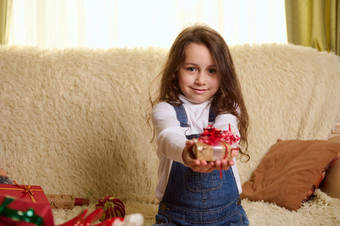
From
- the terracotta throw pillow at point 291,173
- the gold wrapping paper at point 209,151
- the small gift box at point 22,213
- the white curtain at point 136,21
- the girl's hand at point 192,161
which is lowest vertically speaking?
the terracotta throw pillow at point 291,173

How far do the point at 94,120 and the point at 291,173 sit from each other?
834mm

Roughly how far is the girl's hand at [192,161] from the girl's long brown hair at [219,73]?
0.34 metres

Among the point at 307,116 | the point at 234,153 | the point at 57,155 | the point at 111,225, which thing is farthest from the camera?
the point at 307,116

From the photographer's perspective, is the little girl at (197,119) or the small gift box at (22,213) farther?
the little girl at (197,119)

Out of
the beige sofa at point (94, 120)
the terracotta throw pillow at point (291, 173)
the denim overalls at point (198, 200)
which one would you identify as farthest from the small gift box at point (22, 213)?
the terracotta throw pillow at point (291, 173)

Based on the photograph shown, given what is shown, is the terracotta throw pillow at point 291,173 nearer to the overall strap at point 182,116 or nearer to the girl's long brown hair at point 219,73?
the girl's long brown hair at point 219,73

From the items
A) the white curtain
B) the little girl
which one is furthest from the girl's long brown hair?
the white curtain

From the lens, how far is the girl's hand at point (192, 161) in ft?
3.04

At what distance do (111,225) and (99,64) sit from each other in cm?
109

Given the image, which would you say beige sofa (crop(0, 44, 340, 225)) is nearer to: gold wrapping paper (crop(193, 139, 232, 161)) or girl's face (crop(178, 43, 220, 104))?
girl's face (crop(178, 43, 220, 104))

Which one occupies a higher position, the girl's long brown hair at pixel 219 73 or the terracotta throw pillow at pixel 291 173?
the girl's long brown hair at pixel 219 73

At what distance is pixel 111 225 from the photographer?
0.80 m

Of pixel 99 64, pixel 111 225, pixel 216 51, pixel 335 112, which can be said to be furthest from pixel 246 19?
pixel 111 225

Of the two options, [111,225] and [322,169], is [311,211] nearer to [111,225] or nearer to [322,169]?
[322,169]
